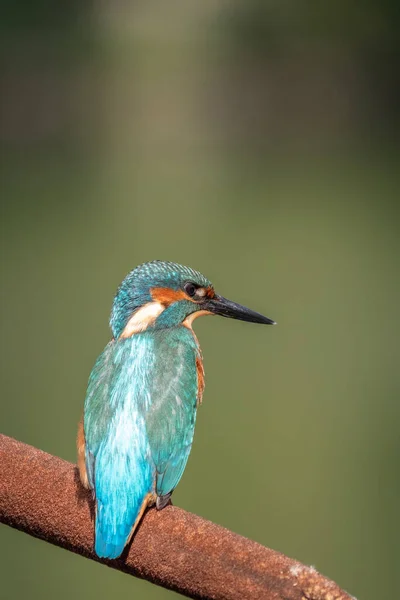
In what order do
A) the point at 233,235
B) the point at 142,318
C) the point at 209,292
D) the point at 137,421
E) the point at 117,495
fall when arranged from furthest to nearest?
1. the point at 233,235
2. the point at 209,292
3. the point at 142,318
4. the point at 137,421
5. the point at 117,495

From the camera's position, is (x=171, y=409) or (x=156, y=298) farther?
(x=156, y=298)

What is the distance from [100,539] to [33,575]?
82.9 inches

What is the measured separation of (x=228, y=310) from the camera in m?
2.09

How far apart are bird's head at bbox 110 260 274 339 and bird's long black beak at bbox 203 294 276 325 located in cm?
5

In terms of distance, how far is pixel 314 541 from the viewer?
356 centimetres

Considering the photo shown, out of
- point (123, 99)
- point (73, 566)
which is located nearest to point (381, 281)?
point (73, 566)

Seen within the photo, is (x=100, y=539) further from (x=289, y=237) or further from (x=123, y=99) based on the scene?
(x=123, y=99)

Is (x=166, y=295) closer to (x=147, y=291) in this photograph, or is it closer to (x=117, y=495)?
(x=147, y=291)

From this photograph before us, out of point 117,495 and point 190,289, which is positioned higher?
point 190,289

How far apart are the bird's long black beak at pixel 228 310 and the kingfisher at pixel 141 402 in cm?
3

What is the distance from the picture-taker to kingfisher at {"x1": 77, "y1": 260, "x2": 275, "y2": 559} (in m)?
1.58

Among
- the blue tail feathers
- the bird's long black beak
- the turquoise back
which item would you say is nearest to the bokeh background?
the bird's long black beak

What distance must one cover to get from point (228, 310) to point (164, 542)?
78cm

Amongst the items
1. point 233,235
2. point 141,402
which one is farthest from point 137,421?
point 233,235
